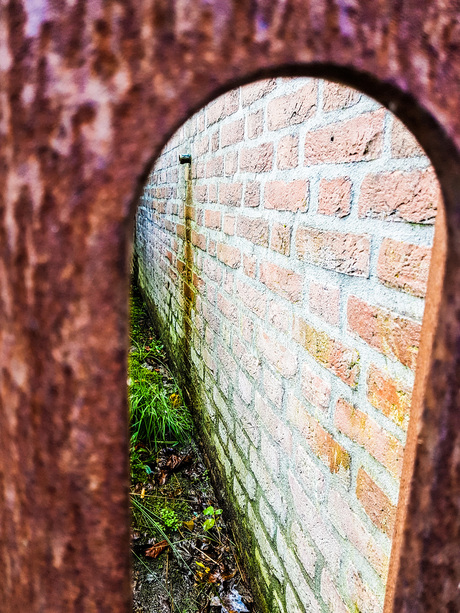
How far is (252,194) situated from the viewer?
1.81 meters

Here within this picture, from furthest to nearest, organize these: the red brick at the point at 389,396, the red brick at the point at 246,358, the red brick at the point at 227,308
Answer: the red brick at the point at 227,308, the red brick at the point at 246,358, the red brick at the point at 389,396

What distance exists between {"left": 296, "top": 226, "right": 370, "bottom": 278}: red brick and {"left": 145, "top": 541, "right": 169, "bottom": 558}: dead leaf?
1698 millimetres

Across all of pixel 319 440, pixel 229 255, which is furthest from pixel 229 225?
pixel 319 440

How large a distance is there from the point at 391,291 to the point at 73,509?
86 centimetres

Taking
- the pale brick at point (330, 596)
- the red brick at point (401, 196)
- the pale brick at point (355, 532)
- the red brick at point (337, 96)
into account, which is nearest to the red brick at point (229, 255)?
the red brick at point (337, 96)

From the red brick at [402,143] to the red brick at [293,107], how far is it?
0.41 meters

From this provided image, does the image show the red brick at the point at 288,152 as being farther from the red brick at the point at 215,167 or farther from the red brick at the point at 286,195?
the red brick at the point at 215,167

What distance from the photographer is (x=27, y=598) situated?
0.26m

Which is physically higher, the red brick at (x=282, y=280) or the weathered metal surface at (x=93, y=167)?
the weathered metal surface at (x=93, y=167)

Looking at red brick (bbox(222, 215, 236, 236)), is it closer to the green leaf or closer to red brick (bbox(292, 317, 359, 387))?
red brick (bbox(292, 317, 359, 387))

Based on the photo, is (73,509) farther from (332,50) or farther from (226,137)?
(226,137)

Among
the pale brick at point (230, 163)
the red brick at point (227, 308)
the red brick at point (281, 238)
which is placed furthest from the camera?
the red brick at point (227, 308)

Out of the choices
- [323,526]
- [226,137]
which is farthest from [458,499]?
[226,137]

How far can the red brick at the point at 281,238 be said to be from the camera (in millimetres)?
1503
